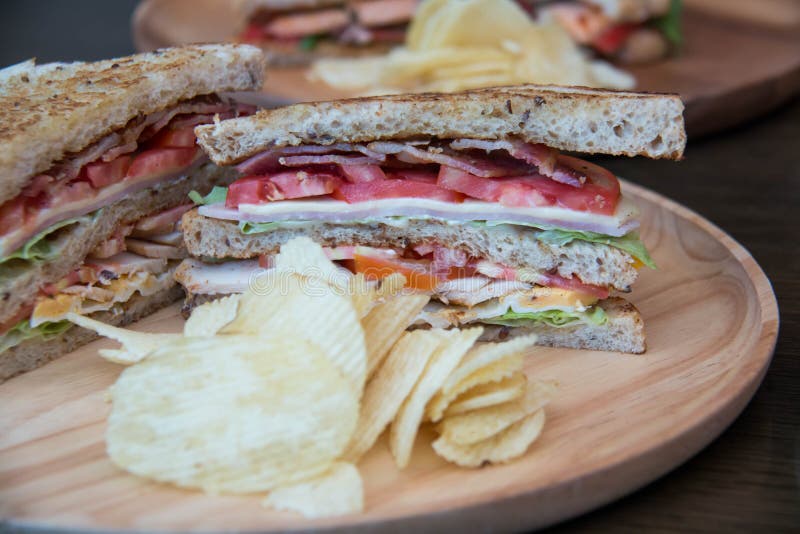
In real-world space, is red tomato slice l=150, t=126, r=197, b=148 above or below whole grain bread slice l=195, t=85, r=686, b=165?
below

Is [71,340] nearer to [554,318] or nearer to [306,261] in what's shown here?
[306,261]

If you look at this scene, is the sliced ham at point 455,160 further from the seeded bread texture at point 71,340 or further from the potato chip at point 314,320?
the seeded bread texture at point 71,340

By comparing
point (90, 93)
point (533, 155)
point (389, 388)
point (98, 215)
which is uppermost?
point (90, 93)

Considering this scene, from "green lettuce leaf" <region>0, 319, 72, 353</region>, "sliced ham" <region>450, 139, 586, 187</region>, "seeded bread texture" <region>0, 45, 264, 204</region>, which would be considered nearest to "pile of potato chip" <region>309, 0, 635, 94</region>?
"seeded bread texture" <region>0, 45, 264, 204</region>

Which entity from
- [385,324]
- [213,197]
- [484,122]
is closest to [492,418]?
[385,324]

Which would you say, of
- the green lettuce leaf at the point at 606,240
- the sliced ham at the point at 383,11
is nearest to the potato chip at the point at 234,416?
the green lettuce leaf at the point at 606,240

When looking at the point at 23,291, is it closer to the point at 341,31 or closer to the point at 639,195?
the point at 639,195

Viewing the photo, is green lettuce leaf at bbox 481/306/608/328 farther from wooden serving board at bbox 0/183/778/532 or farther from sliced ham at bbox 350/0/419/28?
sliced ham at bbox 350/0/419/28
